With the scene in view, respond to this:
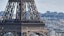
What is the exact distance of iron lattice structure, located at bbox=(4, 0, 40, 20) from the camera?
22078mm

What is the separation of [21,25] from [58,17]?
34868 mm

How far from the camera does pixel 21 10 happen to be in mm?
22094

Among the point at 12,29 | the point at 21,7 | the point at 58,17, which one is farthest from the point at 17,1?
the point at 58,17

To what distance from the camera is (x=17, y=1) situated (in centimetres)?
2216

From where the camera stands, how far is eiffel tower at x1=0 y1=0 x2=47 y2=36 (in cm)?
2142

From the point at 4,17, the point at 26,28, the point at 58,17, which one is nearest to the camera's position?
the point at 26,28

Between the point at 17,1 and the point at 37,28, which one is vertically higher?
the point at 17,1

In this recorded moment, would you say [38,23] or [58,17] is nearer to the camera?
[38,23]

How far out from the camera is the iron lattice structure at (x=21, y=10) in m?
22.1

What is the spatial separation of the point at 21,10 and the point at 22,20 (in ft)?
1.99

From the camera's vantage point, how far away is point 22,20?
72.1 feet

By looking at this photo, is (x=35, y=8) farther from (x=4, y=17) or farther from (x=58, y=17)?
(x=58, y=17)

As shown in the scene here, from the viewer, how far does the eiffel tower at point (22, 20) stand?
21422 millimetres

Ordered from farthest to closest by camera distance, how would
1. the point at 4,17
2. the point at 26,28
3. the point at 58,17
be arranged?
the point at 58,17 → the point at 4,17 → the point at 26,28
